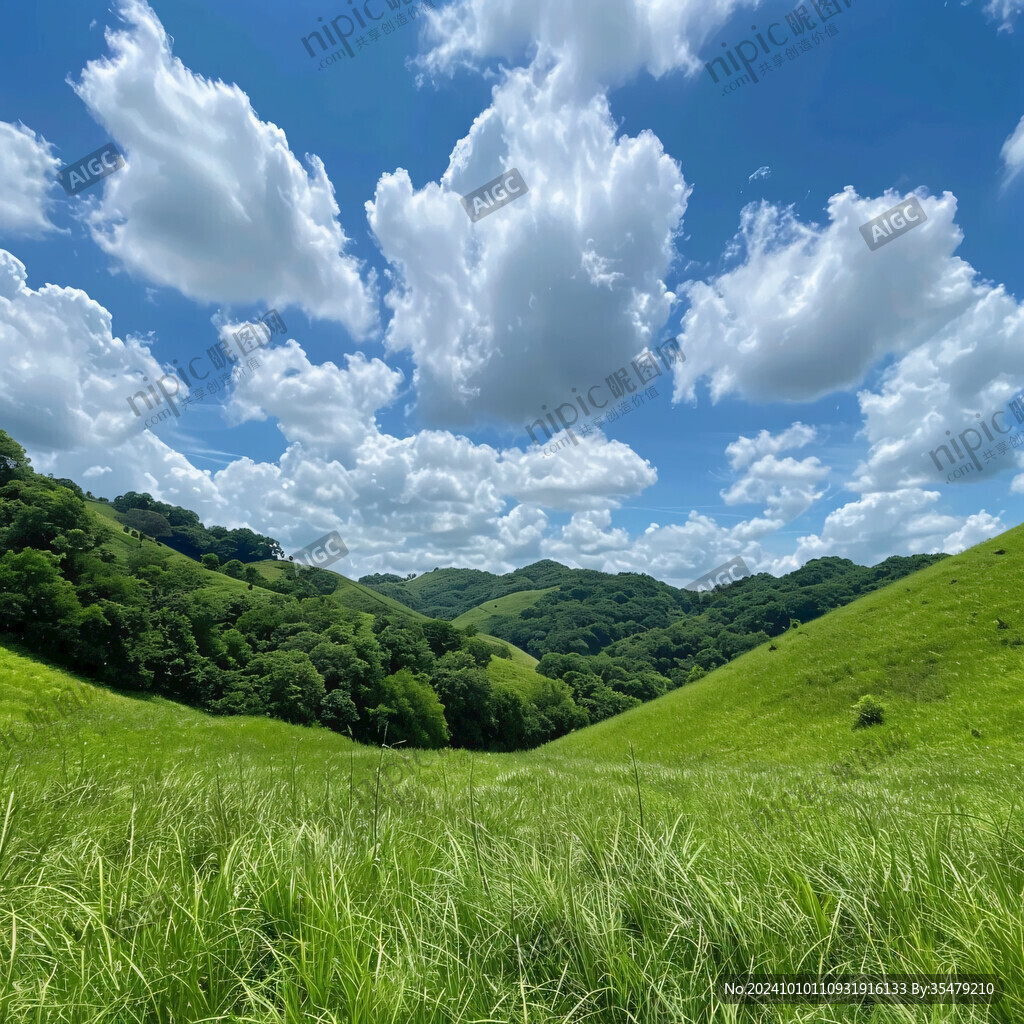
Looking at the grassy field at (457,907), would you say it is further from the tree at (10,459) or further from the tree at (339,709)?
the tree at (10,459)

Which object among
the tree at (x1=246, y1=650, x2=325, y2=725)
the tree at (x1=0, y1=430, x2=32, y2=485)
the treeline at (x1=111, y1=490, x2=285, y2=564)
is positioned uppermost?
the treeline at (x1=111, y1=490, x2=285, y2=564)

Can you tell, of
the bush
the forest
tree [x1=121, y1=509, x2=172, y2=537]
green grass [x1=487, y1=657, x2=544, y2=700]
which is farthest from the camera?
tree [x1=121, y1=509, x2=172, y2=537]

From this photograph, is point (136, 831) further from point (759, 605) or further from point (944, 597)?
point (759, 605)

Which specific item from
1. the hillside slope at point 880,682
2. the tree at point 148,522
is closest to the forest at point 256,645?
the hillside slope at point 880,682

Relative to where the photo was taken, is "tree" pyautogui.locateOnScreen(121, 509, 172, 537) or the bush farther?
"tree" pyautogui.locateOnScreen(121, 509, 172, 537)

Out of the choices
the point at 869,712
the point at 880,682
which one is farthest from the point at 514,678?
the point at 869,712

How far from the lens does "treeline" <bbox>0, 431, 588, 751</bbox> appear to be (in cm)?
4944

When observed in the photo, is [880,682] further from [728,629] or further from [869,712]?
[728,629]

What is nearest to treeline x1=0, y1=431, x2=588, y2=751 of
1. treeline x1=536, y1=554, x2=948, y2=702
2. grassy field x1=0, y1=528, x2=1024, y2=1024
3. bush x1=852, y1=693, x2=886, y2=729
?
treeline x1=536, y1=554, x2=948, y2=702

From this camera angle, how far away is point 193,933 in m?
2.72

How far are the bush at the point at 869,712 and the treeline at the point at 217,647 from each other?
124 feet

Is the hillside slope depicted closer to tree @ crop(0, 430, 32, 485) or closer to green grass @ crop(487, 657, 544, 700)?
green grass @ crop(487, 657, 544, 700)

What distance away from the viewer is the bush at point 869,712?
25.5m

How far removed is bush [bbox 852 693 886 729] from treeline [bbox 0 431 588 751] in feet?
124
